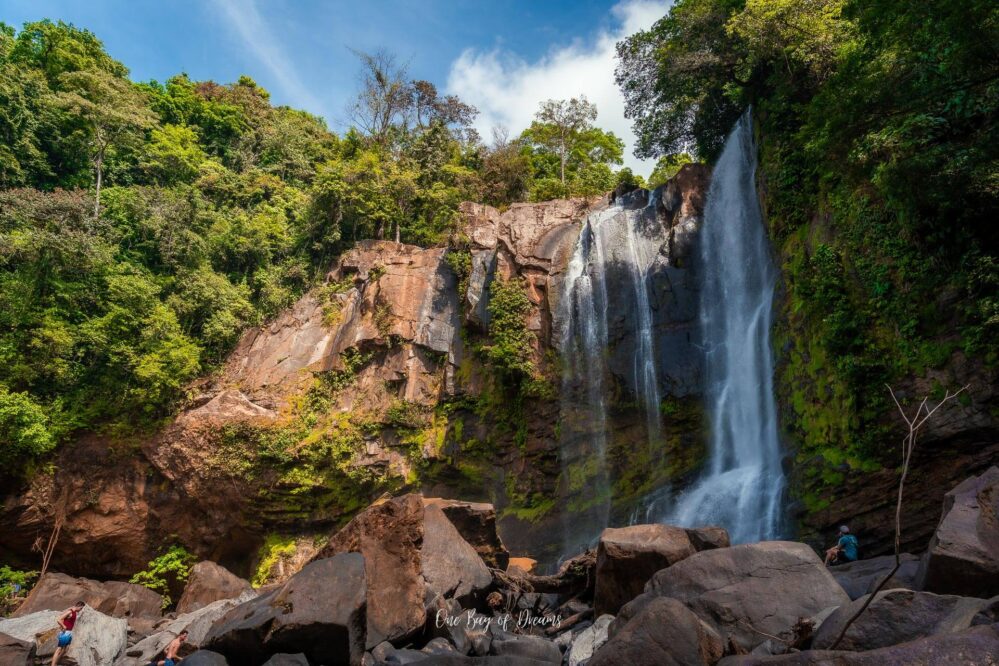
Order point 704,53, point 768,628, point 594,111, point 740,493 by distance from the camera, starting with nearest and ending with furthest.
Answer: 1. point 768,628
2. point 740,493
3. point 704,53
4. point 594,111

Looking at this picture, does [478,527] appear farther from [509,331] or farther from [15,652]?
[15,652]

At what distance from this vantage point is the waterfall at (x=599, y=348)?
56.6 feet

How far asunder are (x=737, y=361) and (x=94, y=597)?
66.5ft

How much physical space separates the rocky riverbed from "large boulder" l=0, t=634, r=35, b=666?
0.02 meters

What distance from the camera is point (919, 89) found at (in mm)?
9438

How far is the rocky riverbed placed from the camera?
15.9 ft

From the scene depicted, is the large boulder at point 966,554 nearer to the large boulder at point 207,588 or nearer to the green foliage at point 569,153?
the large boulder at point 207,588

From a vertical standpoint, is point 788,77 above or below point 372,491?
above

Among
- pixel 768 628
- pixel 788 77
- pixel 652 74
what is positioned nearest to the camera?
pixel 768 628

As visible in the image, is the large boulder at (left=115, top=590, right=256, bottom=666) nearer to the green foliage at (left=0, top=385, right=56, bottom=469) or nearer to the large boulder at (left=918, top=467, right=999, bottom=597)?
the green foliage at (left=0, top=385, right=56, bottom=469)

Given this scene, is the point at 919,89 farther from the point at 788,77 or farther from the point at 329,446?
the point at 329,446

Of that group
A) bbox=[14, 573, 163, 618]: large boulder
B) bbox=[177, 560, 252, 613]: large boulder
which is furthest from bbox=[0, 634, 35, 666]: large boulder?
bbox=[14, 573, 163, 618]: large boulder

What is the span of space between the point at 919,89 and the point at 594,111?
23.6 meters

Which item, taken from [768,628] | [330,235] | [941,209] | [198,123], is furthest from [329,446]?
[198,123]
